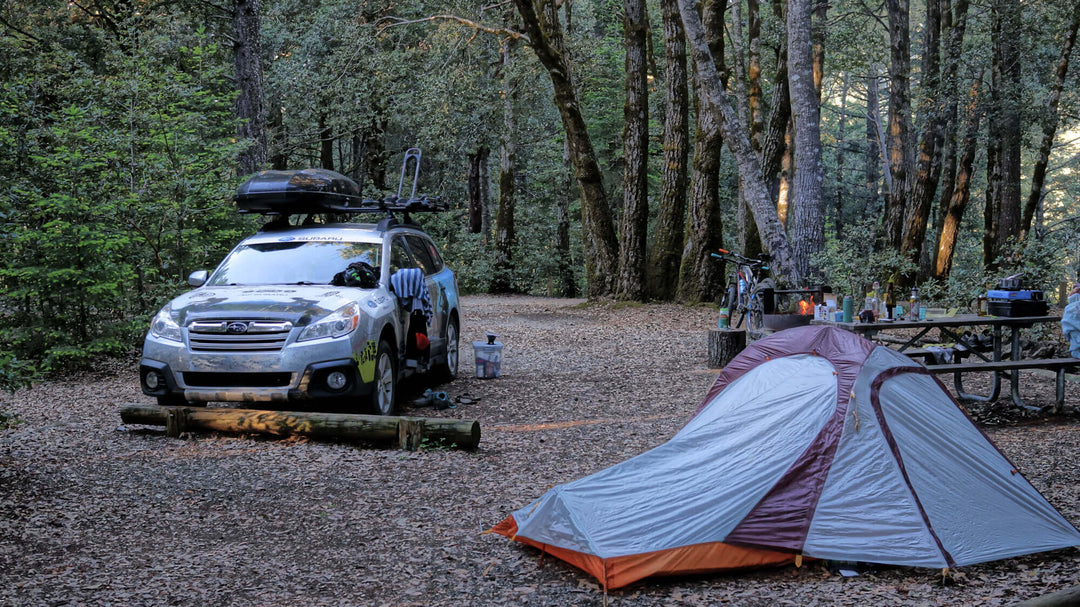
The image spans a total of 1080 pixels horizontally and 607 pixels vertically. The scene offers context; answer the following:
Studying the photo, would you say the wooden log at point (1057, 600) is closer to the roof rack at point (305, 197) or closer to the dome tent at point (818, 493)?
the dome tent at point (818, 493)

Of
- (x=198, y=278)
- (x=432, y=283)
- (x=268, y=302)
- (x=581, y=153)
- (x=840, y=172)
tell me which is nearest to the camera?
(x=268, y=302)

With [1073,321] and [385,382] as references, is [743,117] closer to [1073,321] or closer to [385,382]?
[1073,321]

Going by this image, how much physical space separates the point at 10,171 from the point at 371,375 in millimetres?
7162

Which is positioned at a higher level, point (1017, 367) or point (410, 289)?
point (410, 289)

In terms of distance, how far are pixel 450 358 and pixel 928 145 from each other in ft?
47.3

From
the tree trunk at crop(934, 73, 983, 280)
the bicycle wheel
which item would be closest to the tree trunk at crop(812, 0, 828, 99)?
the tree trunk at crop(934, 73, 983, 280)

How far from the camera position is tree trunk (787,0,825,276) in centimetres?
1266

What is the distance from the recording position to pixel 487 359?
11414 millimetres

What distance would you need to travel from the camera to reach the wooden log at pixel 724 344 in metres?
11.8

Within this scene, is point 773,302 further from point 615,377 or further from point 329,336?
point 329,336

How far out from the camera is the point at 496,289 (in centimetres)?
2878

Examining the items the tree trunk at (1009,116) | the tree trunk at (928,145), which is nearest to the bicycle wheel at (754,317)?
the tree trunk at (928,145)

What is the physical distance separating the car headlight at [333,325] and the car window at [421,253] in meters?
2.28

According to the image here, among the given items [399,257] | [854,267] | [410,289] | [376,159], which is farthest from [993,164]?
[376,159]
